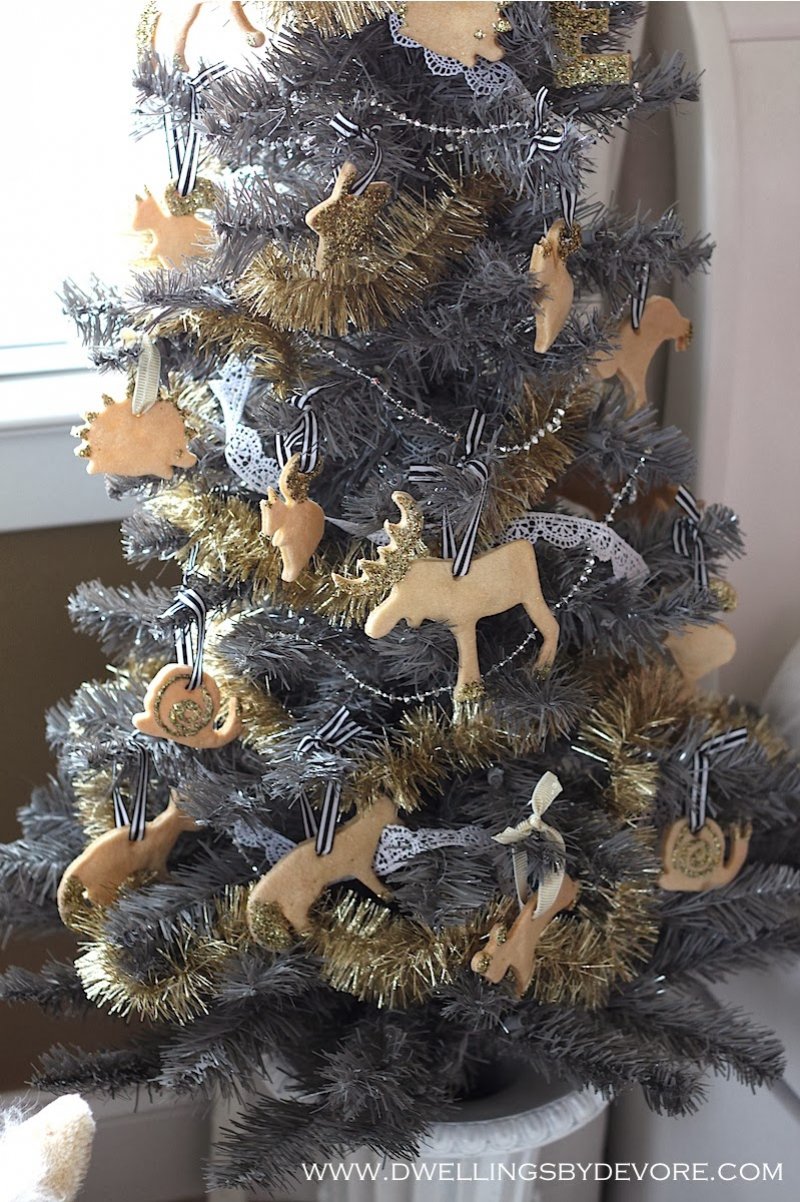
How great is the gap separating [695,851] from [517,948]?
20 cm

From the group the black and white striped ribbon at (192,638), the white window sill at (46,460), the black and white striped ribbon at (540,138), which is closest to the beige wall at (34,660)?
the white window sill at (46,460)

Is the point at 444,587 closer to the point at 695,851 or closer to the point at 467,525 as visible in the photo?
the point at 467,525

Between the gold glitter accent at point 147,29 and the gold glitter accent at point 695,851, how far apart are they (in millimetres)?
639

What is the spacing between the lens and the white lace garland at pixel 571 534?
28.8 inches

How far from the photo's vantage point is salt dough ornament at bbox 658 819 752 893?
852mm

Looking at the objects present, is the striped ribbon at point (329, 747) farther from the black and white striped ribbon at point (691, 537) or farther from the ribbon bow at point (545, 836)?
the black and white striped ribbon at point (691, 537)

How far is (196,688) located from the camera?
2.45 ft

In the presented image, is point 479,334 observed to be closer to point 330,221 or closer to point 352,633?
point 330,221

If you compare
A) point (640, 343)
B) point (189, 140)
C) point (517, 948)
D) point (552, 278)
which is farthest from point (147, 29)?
point (517, 948)

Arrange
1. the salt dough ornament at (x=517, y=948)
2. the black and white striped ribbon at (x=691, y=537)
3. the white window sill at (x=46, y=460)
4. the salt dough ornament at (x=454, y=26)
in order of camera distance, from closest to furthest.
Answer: the salt dough ornament at (x=454, y=26)
the salt dough ornament at (x=517, y=948)
the black and white striped ribbon at (x=691, y=537)
the white window sill at (x=46, y=460)

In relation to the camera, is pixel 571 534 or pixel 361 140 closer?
pixel 361 140

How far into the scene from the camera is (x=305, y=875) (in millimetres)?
761

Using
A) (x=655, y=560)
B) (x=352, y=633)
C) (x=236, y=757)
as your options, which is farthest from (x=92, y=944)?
(x=655, y=560)

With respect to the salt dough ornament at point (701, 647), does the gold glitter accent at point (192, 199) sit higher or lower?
higher
